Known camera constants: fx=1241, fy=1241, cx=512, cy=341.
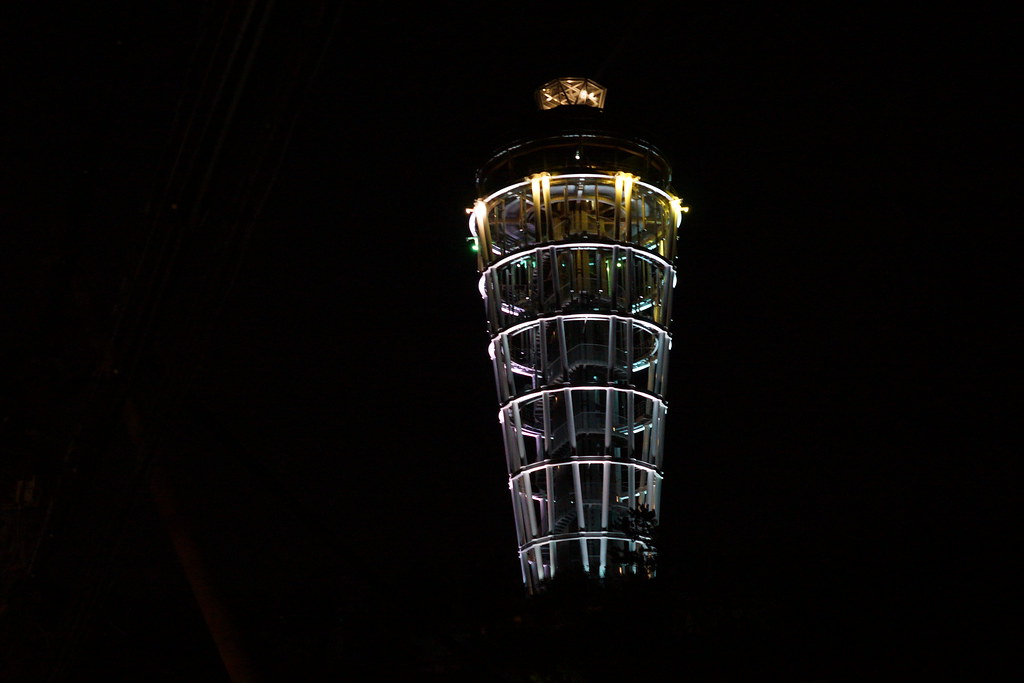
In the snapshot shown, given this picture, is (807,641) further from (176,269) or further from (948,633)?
(176,269)

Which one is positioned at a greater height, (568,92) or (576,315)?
(568,92)

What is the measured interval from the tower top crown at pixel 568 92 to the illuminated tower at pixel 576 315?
133cm

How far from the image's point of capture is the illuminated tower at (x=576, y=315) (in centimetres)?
6297

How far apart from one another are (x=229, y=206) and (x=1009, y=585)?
20313mm

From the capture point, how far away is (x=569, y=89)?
70000 mm

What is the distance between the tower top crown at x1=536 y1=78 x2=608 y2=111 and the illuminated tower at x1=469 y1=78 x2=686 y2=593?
133 cm

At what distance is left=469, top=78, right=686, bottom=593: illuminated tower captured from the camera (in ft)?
207

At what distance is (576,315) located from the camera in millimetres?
63844

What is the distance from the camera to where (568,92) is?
230ft

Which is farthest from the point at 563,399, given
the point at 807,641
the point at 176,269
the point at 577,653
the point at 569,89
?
the point at 176,269

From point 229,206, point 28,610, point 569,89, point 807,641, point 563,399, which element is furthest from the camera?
point 569,89

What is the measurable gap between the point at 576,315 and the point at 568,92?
14.2 m

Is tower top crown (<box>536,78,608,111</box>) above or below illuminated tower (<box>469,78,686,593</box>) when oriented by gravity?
above

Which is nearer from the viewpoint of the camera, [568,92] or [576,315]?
[576,315]
